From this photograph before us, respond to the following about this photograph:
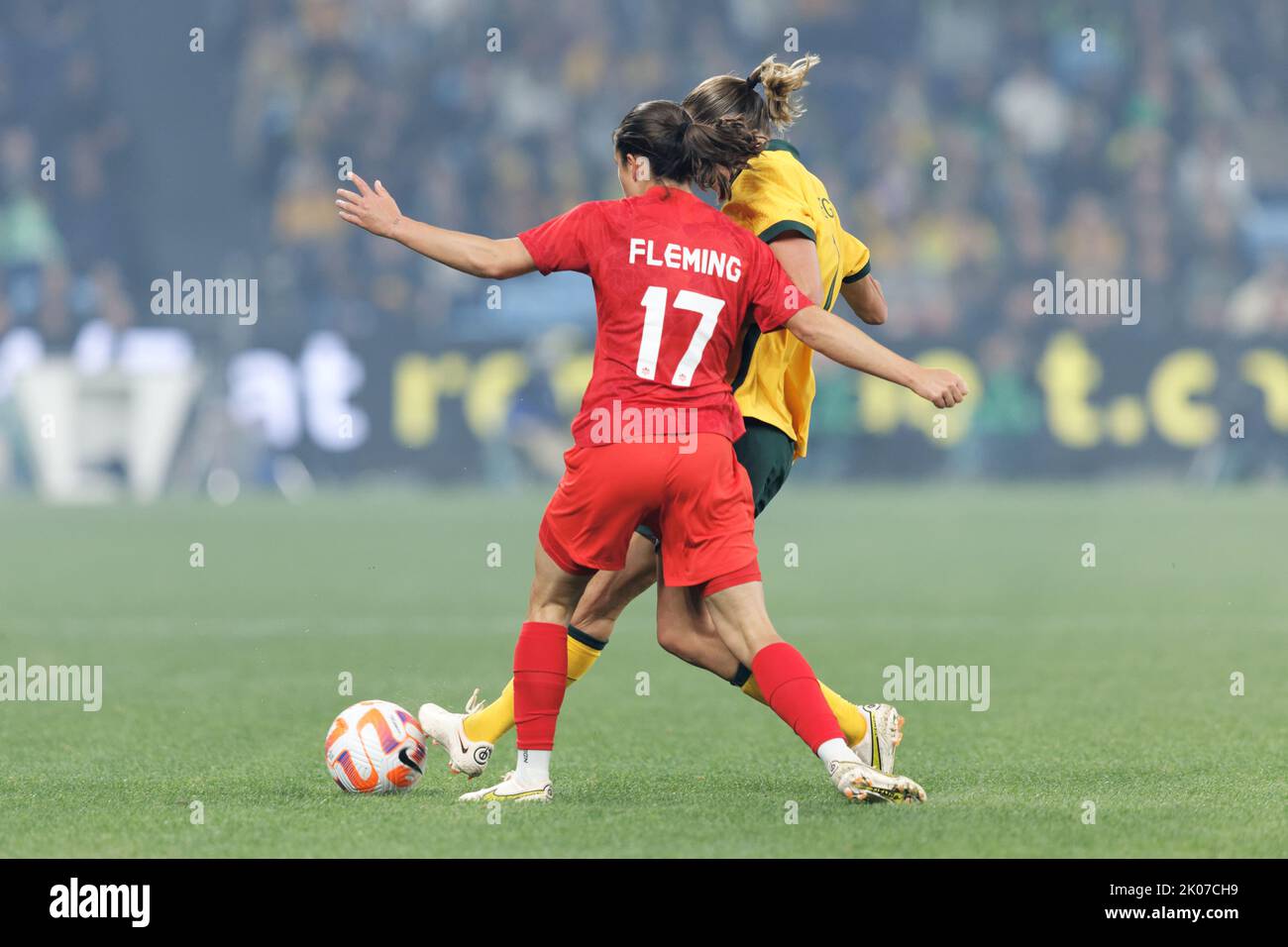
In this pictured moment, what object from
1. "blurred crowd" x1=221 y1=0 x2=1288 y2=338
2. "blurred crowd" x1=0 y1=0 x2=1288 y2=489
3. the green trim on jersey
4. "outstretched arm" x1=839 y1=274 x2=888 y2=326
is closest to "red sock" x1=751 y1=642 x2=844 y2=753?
the green trim on jersey

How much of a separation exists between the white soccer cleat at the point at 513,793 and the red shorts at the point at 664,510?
1.94ft

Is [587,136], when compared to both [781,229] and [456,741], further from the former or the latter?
[781,229]

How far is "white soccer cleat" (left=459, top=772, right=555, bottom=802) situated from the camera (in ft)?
17.0

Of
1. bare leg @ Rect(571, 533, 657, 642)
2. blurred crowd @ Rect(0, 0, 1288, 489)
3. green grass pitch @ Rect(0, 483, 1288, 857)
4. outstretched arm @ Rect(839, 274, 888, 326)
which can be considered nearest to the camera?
green grass pitch @ Rect(0, 483, 1288, 857)

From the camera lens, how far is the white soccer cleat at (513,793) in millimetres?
5180

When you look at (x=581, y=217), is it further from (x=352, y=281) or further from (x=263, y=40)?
(x=263, y=40)

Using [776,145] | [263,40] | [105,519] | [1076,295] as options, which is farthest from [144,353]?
[776,145]

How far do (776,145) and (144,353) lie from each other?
1332cm

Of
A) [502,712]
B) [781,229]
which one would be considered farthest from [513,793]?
[781,229]

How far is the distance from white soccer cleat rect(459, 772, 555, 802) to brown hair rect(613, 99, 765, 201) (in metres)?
1.63

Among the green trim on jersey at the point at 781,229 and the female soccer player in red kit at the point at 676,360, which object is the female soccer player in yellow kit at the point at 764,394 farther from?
the female soccer player in red kit at the point at 676,360

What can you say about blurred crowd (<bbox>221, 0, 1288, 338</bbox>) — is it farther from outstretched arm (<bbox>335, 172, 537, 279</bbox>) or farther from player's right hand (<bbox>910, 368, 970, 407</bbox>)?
player's right hand (<bbox>910, 368, 970, 407</bbox>)

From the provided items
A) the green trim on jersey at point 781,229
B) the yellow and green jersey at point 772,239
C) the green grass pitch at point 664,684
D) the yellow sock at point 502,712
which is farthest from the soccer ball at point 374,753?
the green trim on jersey at point 781,229
